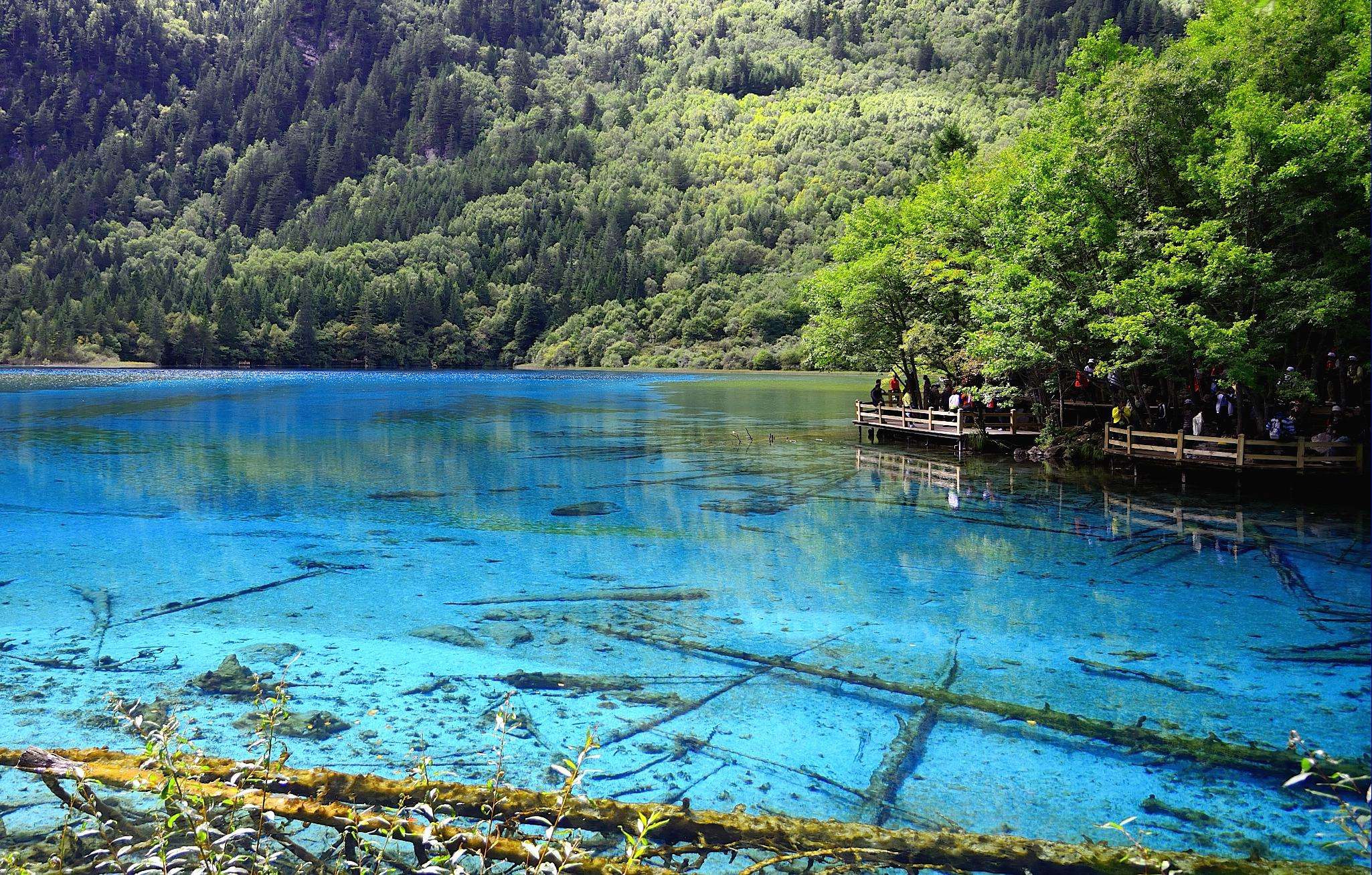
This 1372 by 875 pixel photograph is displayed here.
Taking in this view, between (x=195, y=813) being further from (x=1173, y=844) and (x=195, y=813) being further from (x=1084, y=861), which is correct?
(x=1173, y=844)

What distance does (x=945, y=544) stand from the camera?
18125 millimetres

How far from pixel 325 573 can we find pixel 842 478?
15.9 metres

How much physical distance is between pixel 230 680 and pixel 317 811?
5.60m

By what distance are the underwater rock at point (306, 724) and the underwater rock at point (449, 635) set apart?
99.8 inches

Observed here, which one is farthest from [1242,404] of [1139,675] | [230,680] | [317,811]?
[317,811]

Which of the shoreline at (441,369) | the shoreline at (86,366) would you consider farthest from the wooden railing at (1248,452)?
the shoreline at (86,366)

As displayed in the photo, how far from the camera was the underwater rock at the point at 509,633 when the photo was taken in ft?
39.1

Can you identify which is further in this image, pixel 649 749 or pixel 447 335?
pixel 447 335

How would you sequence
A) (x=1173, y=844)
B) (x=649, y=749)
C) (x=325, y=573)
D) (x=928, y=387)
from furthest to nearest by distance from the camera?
(x=928, y=387)
(x=325, y=573)
(x=649, y=749)
(x=1173, y=844)

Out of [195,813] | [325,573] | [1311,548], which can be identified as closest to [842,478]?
[1311,548]

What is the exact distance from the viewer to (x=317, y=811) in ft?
17.9

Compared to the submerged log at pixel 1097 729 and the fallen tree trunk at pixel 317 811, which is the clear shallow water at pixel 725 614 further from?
the fallen tree trunk at pixel 317 811

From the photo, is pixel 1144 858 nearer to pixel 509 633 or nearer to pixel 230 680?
pixel 509 633

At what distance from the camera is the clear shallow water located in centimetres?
830
